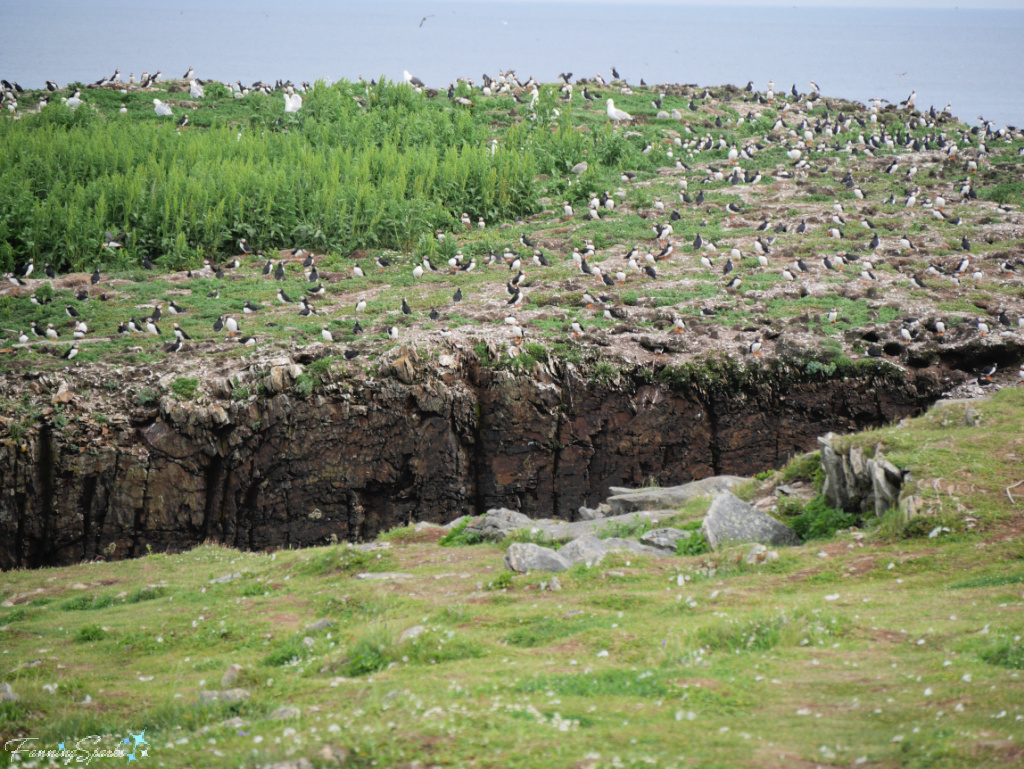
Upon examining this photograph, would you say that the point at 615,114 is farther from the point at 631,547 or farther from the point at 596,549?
the point at 596,549

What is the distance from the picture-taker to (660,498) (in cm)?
1633

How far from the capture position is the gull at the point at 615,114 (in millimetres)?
41312

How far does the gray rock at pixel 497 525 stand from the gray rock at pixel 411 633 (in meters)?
4.97

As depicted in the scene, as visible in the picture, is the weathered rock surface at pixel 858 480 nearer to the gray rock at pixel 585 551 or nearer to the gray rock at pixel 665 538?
the gray rock at pixel 665 538

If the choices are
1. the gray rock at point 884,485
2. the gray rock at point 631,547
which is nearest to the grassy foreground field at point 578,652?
the gray rock at point 884,485

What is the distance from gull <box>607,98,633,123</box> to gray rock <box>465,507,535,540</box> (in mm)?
29600

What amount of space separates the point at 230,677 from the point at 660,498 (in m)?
9.44

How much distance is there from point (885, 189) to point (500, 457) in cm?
2201

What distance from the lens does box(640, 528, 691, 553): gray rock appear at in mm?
13281

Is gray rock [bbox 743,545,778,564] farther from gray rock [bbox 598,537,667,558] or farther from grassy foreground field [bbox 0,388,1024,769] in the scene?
gray rock [bbox 598,537,667,558]

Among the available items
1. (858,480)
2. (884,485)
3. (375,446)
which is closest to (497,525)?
(375,446)

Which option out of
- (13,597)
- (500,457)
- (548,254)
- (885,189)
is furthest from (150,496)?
(885,189)

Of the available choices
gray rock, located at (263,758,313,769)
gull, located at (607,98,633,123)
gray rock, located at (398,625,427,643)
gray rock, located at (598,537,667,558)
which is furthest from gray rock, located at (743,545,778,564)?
gull, located at (607,98,633,123)

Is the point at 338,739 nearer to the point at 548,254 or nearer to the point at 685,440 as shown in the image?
the point at 685,440
